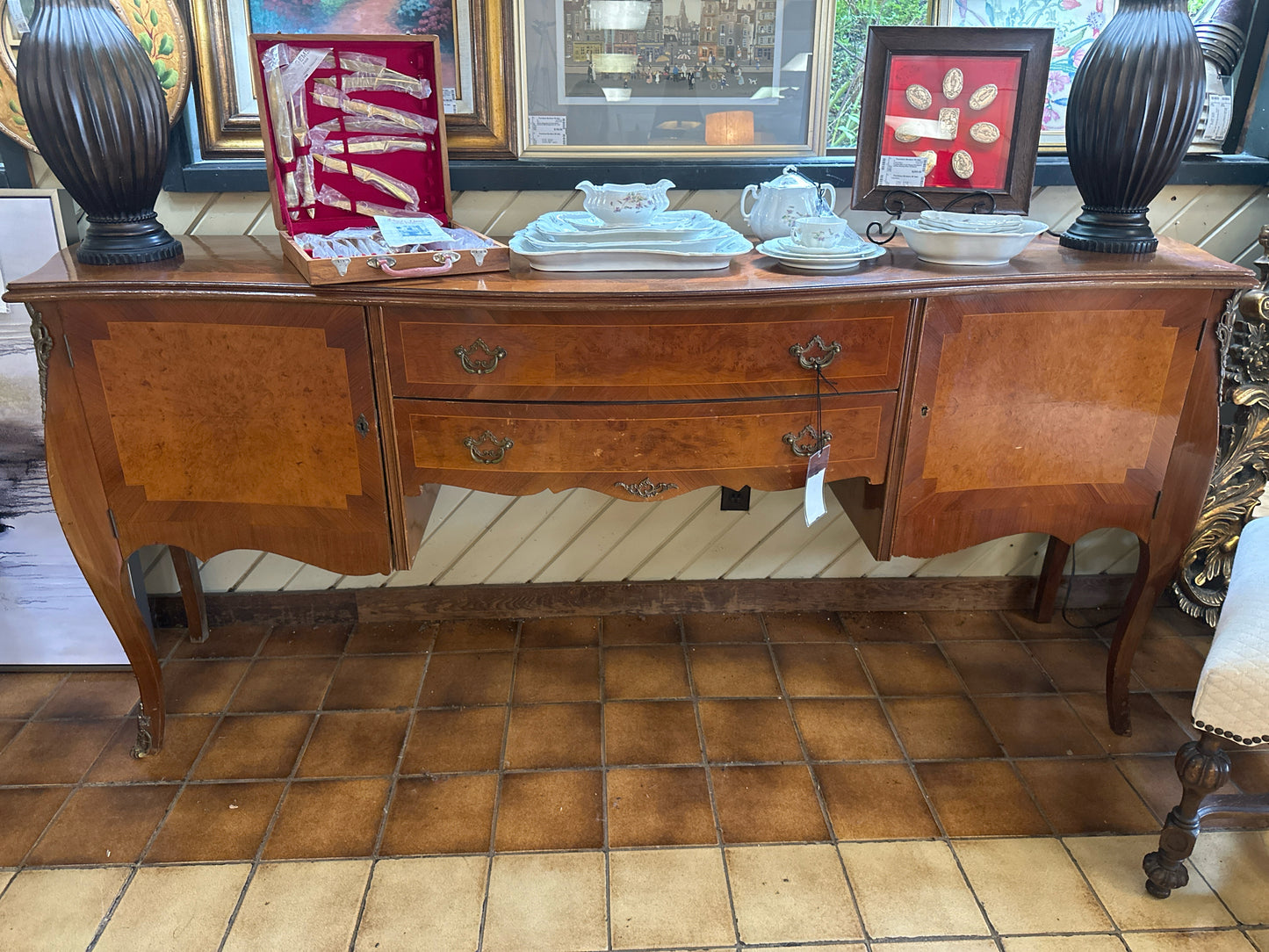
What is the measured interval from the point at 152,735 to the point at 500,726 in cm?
70

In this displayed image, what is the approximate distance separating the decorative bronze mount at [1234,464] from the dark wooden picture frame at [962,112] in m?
0.57

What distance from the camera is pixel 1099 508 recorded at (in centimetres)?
177

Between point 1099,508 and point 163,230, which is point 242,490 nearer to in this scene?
point 163,230

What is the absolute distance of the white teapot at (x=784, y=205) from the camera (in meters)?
1.76

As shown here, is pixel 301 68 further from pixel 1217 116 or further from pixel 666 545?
pixel 1217 116

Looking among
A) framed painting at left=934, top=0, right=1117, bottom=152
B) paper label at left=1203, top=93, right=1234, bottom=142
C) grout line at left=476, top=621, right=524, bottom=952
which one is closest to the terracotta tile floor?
grout line at left=476, top=621, right=524, bottom=952

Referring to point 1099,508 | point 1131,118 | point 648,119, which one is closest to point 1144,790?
point 1099,508

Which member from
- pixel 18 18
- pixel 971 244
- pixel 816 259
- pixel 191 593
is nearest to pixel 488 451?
pixel 816 259

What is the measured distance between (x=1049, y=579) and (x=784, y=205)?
120 centimetres

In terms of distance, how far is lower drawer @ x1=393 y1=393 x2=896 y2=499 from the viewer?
157 centimetres

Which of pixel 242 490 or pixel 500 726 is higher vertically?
pixel 242 490

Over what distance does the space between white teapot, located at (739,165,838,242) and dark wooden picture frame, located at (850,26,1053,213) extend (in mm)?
112

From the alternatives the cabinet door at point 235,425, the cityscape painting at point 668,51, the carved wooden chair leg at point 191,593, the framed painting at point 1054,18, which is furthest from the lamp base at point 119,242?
the framed painting at point 1054,18

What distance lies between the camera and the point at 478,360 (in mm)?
1530
